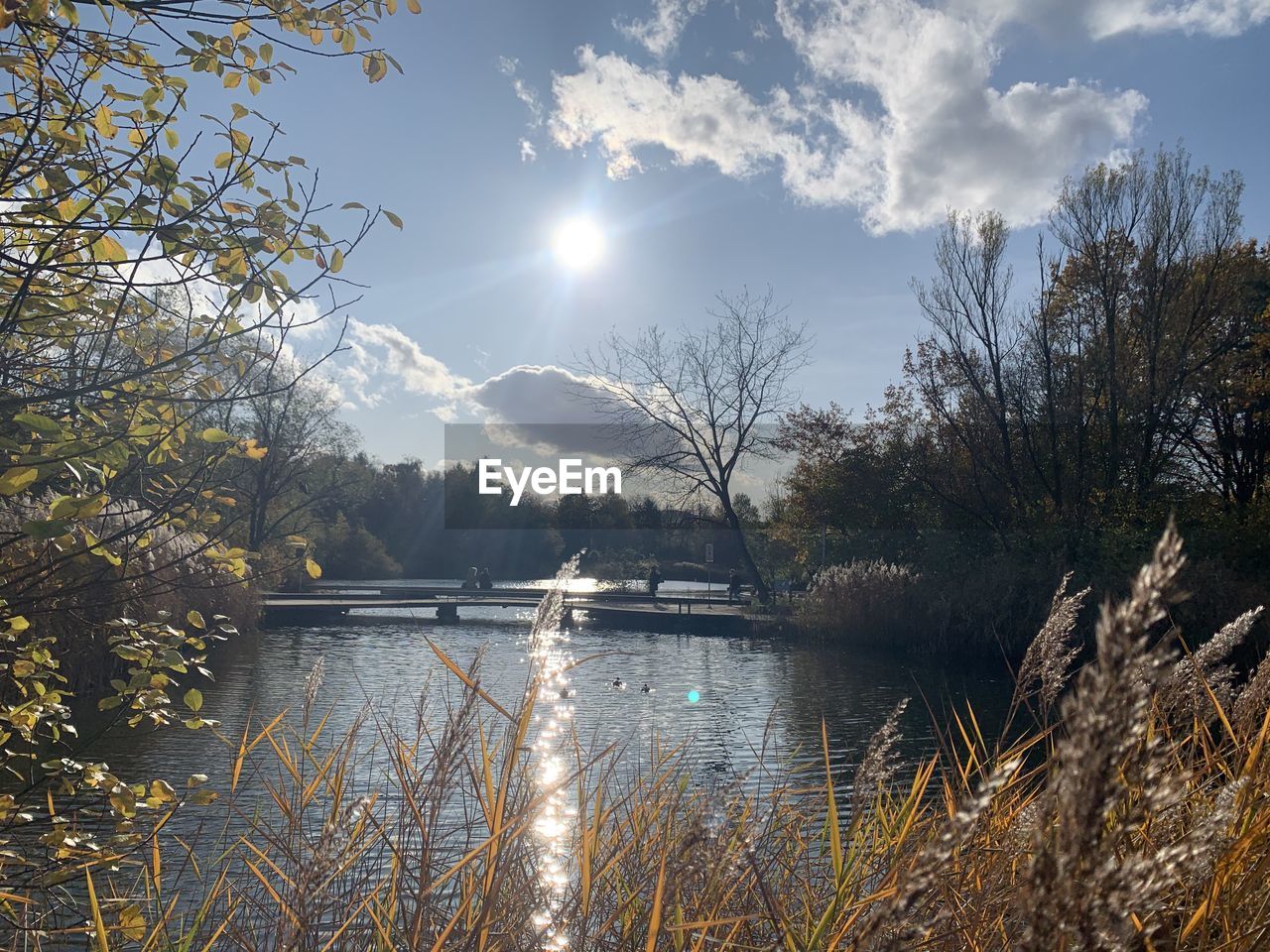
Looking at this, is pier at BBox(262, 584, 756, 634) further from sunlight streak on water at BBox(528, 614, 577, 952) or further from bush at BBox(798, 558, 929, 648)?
sunlight streak on water at BBox(528, 614, 577, 952)

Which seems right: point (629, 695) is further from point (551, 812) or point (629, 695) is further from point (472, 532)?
point (472, 532)

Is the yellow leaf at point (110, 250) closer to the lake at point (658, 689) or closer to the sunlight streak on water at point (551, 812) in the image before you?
the sunlight streak on water at point (551, 812)

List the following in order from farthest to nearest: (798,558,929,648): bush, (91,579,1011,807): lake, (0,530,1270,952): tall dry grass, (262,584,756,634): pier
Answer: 1. (262,584,756,634): pier
2. (798,558,929,648): bush
3. (91,579,1011,807): lake
4. (0,530,1270,952): tall dry grass

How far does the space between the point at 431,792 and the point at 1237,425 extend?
32088 mm

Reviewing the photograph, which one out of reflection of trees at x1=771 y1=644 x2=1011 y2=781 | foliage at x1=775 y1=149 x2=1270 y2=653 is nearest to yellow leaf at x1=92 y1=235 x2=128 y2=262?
reflection of trees at x1=771 y1=644 x2=1011 y2=781

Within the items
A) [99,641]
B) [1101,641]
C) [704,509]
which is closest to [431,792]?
[1101,641]

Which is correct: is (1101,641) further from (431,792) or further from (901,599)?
(901,599)

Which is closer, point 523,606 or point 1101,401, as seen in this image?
point 1101,401

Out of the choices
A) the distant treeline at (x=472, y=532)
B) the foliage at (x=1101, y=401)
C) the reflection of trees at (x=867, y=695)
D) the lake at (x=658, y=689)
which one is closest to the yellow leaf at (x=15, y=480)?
the lake at (x=658, y=689)

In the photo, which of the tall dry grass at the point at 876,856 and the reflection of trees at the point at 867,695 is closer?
the tall dry grass at the point at 876,856

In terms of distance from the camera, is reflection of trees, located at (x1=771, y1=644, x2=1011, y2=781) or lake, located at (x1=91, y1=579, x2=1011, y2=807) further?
reflection of trees, located at (x1=771, y1=644, x2=1011, y2=781)

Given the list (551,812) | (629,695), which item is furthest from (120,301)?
(629,695)

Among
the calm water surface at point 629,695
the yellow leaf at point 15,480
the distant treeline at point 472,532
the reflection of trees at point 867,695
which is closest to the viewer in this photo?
the yellow leaf at point 15,480

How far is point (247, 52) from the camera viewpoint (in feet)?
9.34
